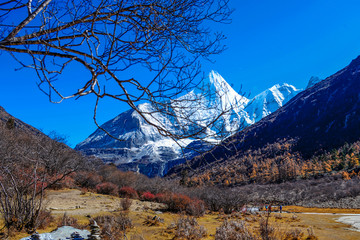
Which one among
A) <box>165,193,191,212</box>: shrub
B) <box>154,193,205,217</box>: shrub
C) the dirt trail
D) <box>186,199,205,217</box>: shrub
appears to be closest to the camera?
the dirt trail

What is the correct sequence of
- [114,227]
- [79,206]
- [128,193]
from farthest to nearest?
1. [128,193]
2. [79,206]
3. [114,227]

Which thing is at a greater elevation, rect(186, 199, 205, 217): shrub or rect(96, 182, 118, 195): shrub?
rect(96, 182, 118, 195): shrub

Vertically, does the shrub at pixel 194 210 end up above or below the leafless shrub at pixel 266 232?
below

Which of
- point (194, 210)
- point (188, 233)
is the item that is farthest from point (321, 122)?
point (188, 233)

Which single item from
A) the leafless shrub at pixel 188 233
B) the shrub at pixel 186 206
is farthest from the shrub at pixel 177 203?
the leafless shrub at pixel 188 233

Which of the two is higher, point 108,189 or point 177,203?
point 108,189

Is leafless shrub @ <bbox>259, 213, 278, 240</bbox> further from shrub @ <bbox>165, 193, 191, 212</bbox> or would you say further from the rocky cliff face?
the rocky cliff face

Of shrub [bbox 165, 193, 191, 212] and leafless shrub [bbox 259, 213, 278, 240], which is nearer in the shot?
leafless shrub [bbox 259, 213, 278, 240]

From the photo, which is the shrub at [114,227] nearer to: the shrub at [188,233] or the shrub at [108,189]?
the shrub at [188,233]

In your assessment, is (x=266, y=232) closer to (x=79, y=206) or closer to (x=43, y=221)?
(x=43, y=221)

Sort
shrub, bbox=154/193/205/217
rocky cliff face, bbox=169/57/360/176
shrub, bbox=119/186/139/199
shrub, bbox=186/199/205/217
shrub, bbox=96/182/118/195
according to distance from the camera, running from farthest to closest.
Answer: rocky cliff face, bbox=169/57/360/176, shrub, bbox=119/186/139/199, shrub, bbox=96/182/118/195, shrub, bbox=154/193/205/217, shrub, bbox=186/199/205/217

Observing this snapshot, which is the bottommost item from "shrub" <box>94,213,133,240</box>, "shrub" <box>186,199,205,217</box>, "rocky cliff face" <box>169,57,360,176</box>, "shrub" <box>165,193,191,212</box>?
"shrub" <box>186,199,205,217</box>

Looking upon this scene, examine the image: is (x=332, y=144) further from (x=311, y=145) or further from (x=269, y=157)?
(x=269, y=157)

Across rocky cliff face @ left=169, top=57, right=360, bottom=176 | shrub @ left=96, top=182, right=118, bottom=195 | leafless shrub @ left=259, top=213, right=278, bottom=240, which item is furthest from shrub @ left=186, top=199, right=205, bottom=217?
rocky cliff face @ left=169, top=57, right=360, bottom=176
